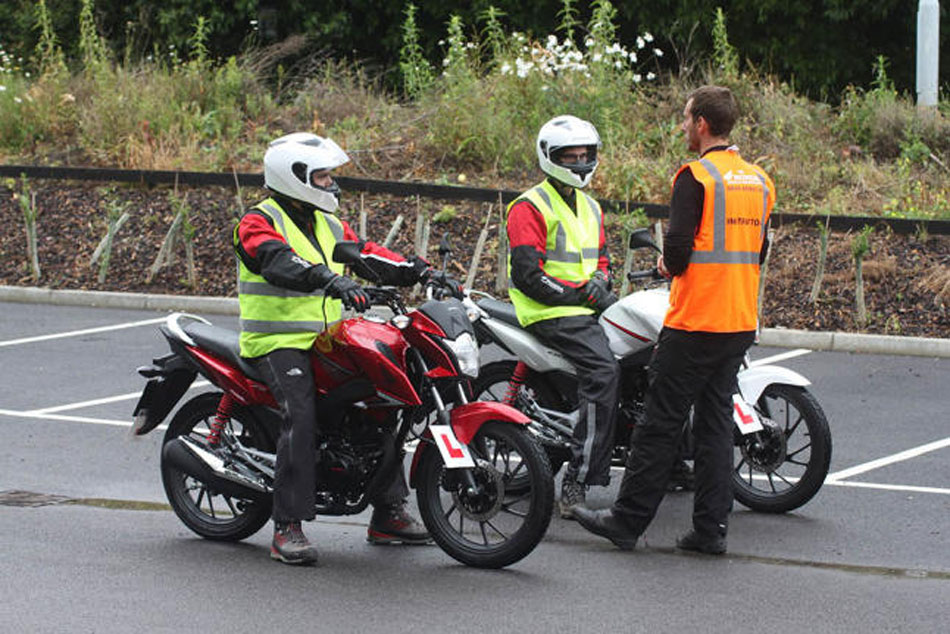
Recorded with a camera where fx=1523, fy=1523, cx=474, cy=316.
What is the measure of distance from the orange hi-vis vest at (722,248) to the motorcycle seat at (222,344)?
187 cm

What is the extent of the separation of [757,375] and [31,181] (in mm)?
12372

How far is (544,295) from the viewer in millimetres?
7344

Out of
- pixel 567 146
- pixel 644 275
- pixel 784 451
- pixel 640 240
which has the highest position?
pixel 567 146

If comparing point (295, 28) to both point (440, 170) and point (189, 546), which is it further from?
point (189, 546)

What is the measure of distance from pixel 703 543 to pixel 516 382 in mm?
1405

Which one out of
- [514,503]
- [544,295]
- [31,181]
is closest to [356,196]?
[31,181]

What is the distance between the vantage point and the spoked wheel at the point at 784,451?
7.20 metres

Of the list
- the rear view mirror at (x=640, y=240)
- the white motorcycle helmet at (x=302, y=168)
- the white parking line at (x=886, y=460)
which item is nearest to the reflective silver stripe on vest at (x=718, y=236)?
A: the rear view mirror at (x=640, y=240)

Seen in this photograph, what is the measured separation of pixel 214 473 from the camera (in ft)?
21.9

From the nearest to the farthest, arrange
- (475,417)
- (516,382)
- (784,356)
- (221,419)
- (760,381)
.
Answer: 1. (475,417)
2. (221,419)
3. (760,381)
4. (516,382)
5. (784,356)

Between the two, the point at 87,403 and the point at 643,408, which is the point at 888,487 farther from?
the point at 87,403

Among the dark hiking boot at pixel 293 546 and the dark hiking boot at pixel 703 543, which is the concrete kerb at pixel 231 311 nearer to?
the dark hiking boot at pixel 703 543

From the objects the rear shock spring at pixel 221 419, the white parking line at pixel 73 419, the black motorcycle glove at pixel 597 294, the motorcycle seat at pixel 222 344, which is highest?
the black motorcycle glove at pixel 597 294

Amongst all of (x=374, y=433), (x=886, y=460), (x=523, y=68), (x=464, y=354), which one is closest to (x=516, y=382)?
(x=374, y=433)
